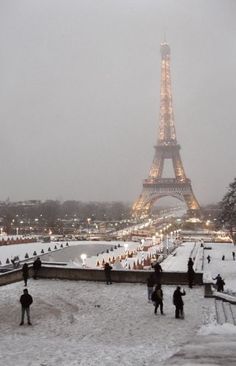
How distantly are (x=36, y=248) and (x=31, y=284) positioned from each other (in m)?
42.8

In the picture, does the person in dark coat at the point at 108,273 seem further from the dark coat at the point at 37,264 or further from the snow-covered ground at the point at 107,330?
the dark coat at the point at 37,264

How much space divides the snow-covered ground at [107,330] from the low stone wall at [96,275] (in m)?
0.71

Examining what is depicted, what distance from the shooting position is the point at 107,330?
17453mm

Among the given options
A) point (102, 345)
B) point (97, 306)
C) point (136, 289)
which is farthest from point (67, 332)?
point (136, 289)

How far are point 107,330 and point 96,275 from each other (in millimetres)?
8801

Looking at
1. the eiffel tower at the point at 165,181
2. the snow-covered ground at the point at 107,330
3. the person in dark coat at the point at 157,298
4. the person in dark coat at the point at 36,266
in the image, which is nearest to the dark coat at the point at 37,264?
the person in dark coat at the point at 36,266

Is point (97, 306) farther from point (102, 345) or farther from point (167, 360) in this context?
point (167, 360)

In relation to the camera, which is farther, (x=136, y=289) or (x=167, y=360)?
(x=136, y=289)

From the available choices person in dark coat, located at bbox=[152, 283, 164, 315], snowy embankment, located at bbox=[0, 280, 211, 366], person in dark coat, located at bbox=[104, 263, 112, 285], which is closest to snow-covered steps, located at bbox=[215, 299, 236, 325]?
snowy embankment, located at bbox=[0, 280, 211, 366]

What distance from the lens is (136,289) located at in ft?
78.3

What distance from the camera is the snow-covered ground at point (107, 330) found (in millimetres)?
14008

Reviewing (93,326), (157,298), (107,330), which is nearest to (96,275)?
(157,298)

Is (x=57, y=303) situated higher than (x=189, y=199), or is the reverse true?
(x=189, y=199)

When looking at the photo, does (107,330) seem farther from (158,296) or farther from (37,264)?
(37,264)
